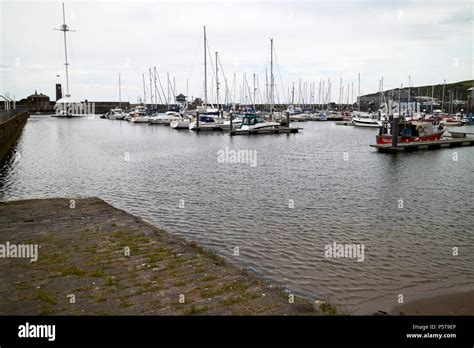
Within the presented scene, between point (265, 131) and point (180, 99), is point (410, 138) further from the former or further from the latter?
point (180, 99)

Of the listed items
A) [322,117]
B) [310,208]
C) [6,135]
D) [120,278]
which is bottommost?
[310,208]

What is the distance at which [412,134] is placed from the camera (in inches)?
1877

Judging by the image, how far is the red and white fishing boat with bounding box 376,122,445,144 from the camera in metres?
46.0

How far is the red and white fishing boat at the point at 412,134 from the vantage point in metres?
46.0

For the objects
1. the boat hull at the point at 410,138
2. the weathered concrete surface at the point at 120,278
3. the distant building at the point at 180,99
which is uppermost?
the distant building at the point at 180,99

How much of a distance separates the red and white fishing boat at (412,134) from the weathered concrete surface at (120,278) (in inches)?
1509

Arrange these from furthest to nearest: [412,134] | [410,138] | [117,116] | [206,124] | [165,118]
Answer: [117,116] < [165,118] < [206,124] < [412,134] < [410,138]

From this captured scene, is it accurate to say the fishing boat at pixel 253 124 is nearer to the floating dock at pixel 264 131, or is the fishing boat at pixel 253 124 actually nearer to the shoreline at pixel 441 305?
the floating dock at pixel 264 131

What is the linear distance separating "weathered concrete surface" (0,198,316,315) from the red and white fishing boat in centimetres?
3832

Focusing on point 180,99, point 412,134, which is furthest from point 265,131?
point 180,99

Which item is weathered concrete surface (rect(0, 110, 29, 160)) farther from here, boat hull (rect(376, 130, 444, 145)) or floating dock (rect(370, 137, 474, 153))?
boat hull (rect(376, 130, 444, 145))

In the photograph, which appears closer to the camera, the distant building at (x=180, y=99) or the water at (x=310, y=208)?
the water at (x=310, y=208)

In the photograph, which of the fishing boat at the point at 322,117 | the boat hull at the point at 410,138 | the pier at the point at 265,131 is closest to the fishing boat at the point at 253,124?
the pier at the point at 265,131

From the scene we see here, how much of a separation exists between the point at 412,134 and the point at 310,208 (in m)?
33.0
